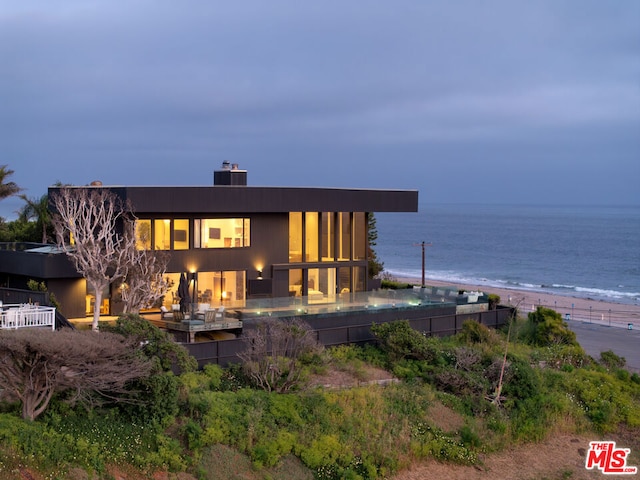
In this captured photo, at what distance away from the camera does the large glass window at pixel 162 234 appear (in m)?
28.9

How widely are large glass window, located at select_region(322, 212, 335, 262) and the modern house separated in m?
0.04

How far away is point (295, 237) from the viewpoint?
1243 inches

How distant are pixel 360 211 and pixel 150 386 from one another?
15896 millimetres

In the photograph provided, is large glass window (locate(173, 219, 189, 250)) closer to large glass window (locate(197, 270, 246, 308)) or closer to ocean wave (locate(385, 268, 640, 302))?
large glass window (locate(197, 270, 246, 308))

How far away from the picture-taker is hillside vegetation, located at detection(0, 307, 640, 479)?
16.8m

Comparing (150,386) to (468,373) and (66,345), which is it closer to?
(66,345)

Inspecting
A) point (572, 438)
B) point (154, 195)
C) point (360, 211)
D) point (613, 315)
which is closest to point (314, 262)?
point (360, 211)

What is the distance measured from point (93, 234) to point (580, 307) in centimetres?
4168

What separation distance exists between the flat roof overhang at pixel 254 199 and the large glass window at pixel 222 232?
892 millimetres

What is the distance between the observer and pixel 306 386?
21891mm

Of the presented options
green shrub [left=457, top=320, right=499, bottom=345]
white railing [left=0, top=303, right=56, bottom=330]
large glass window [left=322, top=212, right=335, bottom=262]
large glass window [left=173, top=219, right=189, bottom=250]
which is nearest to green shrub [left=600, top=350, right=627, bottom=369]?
green shrub [left=457, top=320, right=499, bottom=345]

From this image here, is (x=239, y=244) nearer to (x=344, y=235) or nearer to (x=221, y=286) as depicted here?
(x=221, y=286)

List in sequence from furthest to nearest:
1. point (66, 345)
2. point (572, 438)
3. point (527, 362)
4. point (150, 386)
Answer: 1. point (527, 362)
2. point (572, 438)
3. point (150, 386)
4. point (66, 345)

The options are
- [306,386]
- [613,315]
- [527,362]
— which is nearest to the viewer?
[306,386]
